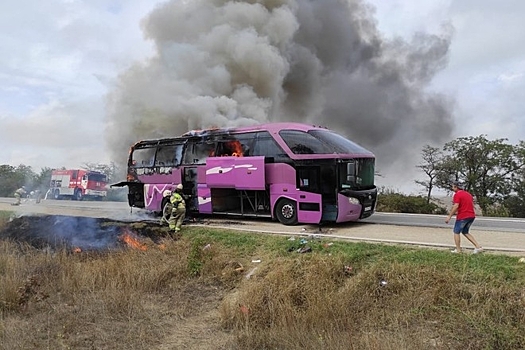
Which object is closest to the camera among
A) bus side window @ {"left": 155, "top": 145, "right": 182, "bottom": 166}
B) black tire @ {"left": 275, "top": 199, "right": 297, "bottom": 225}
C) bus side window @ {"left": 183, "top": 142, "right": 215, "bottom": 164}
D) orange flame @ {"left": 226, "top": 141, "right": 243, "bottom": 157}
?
black tire @ {"left": 275, "top": 199, "right": 297, "bottom": 225}

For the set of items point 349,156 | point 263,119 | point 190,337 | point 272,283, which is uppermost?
Result: point 263,119

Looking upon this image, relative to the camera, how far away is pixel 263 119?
23219 mm

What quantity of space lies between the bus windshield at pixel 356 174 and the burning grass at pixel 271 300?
2157 millimetres

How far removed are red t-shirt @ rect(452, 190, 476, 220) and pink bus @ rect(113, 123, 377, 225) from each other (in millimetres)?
3281

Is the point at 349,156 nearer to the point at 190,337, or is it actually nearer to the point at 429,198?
the point at 190,337

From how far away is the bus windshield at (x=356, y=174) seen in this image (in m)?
11.5

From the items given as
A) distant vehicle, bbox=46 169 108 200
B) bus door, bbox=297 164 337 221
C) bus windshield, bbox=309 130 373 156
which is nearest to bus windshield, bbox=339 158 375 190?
bus door, bbox=297 164 337 221

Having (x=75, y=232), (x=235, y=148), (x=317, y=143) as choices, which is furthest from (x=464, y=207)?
(x=75, y=232)

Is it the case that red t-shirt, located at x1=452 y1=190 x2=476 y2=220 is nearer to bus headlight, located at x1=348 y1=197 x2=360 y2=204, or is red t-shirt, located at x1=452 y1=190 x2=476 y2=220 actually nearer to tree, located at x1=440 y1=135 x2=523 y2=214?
bus headlight, located at x1=348 y1=197 x2=360 y2=204

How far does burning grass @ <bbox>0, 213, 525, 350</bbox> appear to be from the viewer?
5.97m

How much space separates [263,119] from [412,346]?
18.5 m

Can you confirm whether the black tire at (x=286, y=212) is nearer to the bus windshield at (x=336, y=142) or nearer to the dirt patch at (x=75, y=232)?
the bus windshield at (x=336, y=142)

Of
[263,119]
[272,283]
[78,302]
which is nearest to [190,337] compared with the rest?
[272,283]

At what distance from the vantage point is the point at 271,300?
7.13 meters
